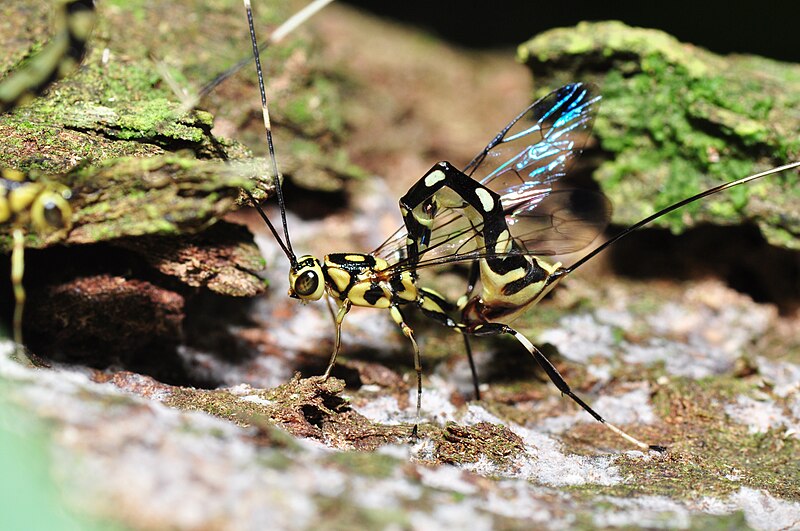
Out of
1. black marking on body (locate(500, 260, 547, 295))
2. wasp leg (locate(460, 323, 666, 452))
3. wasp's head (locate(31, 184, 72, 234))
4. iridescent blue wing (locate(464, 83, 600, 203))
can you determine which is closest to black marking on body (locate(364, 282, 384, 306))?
wasp leg (locate(460, 323, 666, 452))

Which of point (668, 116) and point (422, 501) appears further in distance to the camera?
point (668, 116)

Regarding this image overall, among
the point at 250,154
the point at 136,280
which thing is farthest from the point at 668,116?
the point at 136,280

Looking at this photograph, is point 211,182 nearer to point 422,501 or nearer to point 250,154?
point 250,154

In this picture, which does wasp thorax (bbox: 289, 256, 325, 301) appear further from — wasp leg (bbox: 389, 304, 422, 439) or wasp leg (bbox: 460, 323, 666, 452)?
wasp leg (bbox: 460, 323, 666, 452)

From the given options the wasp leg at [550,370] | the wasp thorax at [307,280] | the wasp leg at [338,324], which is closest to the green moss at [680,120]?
the wasp leg at [550,370]

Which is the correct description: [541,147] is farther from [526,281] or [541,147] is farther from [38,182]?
[38,182]

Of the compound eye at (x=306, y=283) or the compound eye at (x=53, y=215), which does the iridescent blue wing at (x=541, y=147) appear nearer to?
the compound eye at (x=306, y=283)
